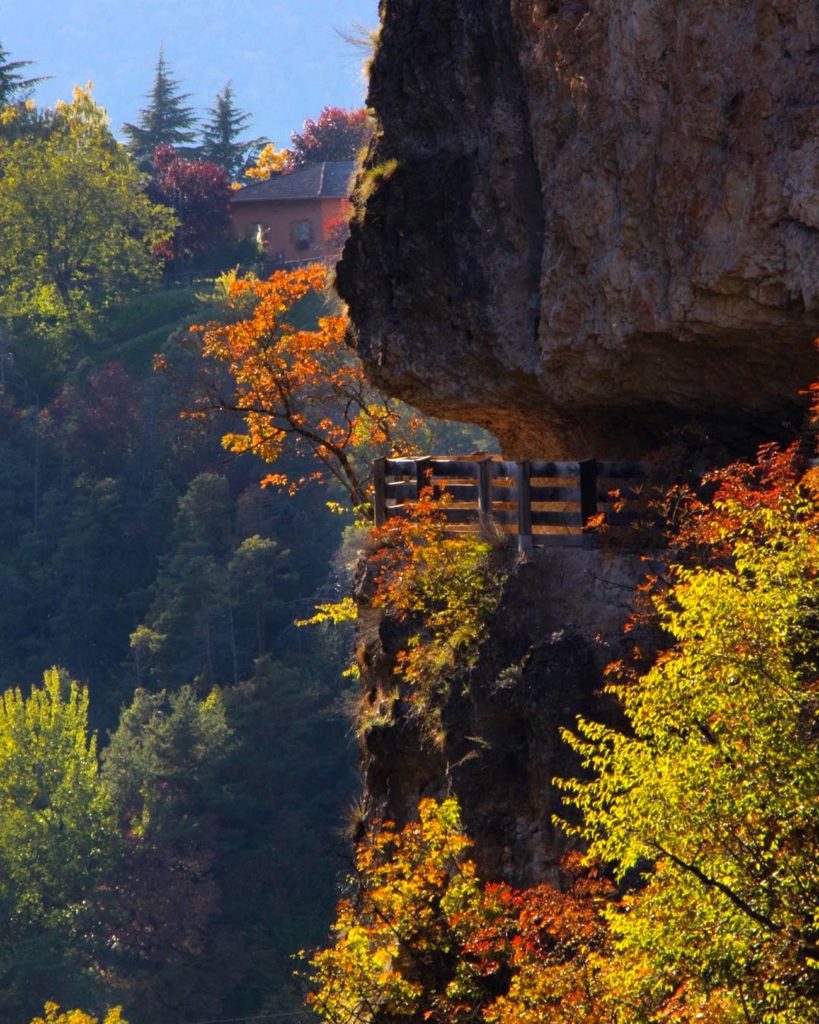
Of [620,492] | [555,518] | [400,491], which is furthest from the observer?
[400,491]

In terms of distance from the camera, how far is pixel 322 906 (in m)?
60.4

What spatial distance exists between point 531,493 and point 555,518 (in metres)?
0.43

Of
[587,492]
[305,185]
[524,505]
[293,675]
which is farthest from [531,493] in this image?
[305,185]

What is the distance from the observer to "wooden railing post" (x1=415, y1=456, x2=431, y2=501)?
21172 millimetres

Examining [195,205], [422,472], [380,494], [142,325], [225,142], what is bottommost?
[380,494]

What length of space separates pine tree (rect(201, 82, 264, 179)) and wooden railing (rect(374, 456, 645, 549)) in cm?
9320

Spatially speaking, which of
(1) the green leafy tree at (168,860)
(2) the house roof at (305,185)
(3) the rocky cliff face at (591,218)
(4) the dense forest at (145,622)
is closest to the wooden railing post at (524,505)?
(3) the rocky cliff face at (591,218)

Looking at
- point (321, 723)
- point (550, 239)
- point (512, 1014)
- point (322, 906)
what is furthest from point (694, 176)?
point (321, 723)

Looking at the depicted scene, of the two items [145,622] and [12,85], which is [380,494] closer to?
[145,622]

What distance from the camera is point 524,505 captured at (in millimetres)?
19062

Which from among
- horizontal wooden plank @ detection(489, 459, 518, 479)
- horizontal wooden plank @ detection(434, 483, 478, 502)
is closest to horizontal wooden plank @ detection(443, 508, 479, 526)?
horizontal wooden plank @ detection(434, 483, 478, 502)

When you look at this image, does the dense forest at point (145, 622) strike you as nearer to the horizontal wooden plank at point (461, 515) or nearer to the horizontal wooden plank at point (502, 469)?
the horizontal wooden plank at point (461, 515)

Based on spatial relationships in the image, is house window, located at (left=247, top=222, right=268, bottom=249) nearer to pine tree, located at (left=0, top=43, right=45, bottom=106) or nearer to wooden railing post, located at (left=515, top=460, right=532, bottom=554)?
pine tree, located at (left=0, top=43, right=45, bottom=106)

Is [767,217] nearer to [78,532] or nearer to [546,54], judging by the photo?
[546,54]
